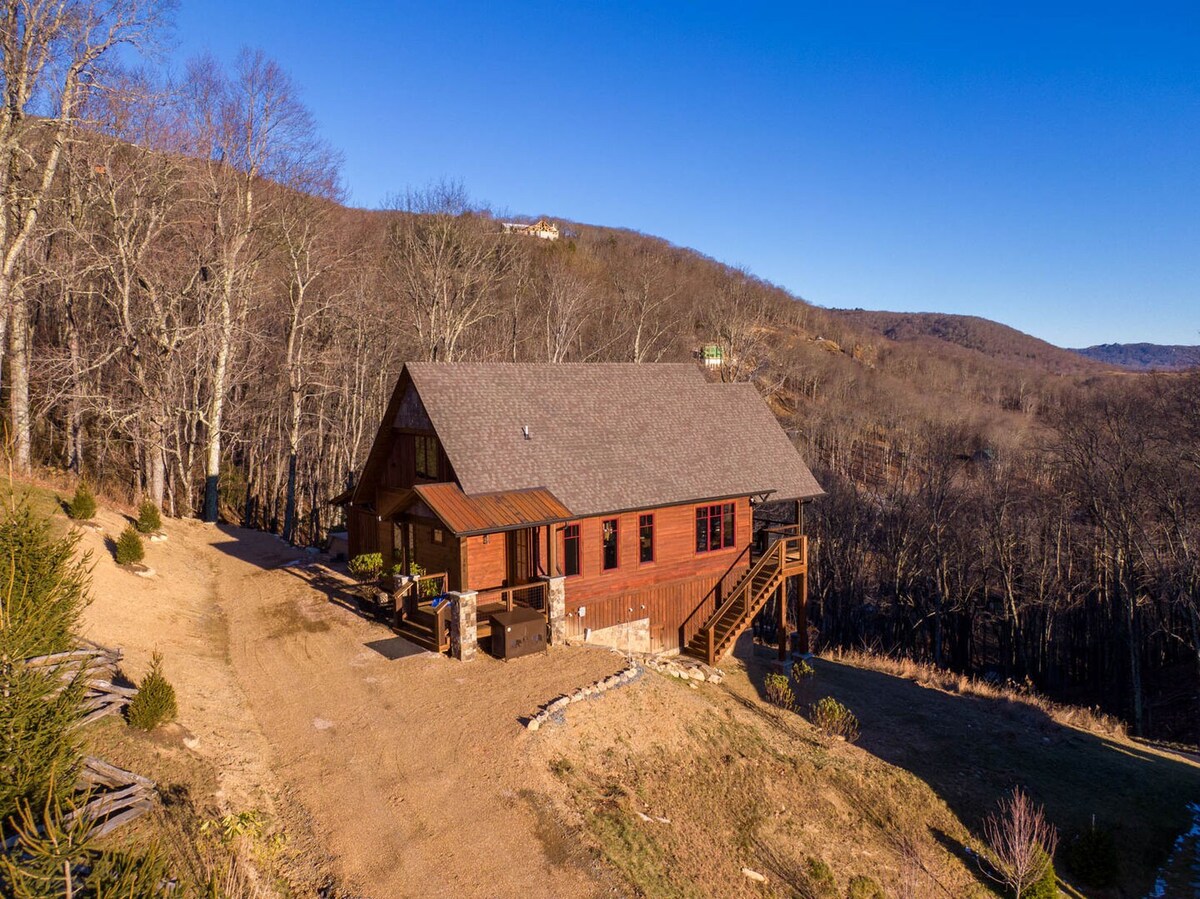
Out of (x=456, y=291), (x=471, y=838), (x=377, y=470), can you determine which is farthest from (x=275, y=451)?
(x=471, y=838)

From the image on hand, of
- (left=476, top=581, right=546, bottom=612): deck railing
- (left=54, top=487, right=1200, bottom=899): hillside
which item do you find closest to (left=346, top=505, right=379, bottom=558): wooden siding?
(left=54, top=487, right=1200, bottom=899): hillside

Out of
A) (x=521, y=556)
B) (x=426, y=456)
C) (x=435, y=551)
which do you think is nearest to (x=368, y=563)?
(x=435, y=551)

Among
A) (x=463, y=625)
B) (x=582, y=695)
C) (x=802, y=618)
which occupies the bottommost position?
(x=802, y=618)

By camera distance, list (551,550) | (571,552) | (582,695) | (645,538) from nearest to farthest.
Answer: (582,695)
(551,550)
(571,552)
(645,538)

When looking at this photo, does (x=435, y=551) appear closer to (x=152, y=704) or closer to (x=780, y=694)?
(x=152, y=704)

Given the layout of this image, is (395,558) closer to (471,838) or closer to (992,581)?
(471,838)

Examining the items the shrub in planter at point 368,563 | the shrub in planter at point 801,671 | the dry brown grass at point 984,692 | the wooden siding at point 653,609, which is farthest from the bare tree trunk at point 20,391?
the dry brown grass at point 984,692

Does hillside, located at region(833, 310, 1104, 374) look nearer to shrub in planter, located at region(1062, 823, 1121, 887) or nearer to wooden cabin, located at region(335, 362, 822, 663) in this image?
wooden cabin, located at region(335, 362, 822, 663)
